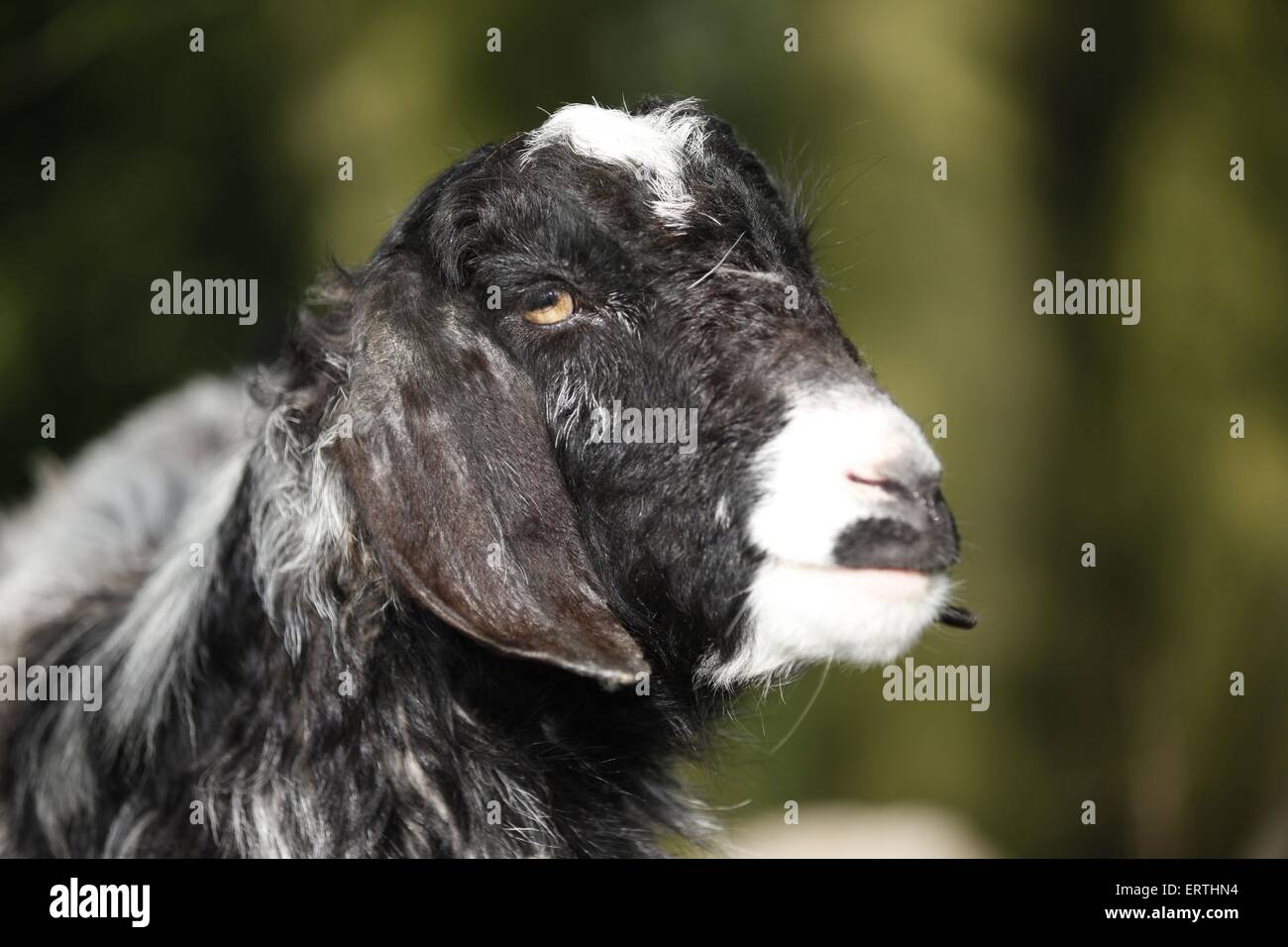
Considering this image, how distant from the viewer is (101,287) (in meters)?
9.98

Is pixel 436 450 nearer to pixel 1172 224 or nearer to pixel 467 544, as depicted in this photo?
pixel 467 544

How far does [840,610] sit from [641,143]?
137 centimetres

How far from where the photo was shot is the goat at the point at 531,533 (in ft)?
10.0

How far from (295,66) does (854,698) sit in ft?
21.0

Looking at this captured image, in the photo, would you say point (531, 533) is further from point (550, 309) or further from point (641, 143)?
point (641, 143)

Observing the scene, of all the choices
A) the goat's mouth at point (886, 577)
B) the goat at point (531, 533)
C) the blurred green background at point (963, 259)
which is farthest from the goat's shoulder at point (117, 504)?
the blurred green background at point (963, 259)

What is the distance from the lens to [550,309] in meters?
3.37

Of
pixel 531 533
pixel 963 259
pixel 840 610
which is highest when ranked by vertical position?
pixel 963 259

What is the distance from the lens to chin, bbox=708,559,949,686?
296 centimetres

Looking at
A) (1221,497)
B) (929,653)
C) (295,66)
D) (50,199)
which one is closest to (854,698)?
(929,653)

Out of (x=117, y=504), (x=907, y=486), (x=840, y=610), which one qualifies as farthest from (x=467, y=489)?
(x=117, y=504)

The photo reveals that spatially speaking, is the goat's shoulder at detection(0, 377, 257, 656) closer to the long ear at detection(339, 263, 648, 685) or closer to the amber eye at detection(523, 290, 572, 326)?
the long ear at detection(339, 263, 648, 685)

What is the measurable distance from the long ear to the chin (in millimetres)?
330

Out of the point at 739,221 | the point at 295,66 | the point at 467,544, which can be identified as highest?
the point at 295,66
